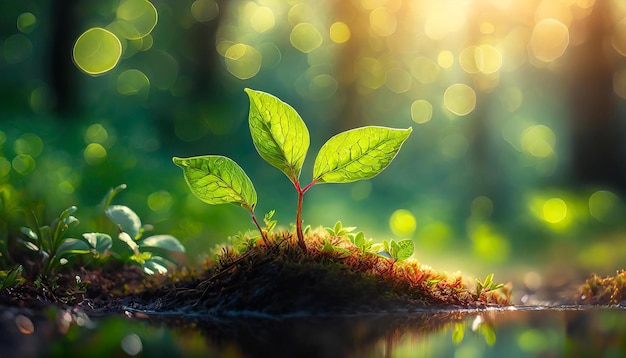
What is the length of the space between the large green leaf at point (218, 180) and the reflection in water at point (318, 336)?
555 mm

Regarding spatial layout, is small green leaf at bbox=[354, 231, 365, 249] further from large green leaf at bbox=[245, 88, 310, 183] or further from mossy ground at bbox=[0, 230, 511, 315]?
large green leaf at bbox=[245, 88, 310, 183]

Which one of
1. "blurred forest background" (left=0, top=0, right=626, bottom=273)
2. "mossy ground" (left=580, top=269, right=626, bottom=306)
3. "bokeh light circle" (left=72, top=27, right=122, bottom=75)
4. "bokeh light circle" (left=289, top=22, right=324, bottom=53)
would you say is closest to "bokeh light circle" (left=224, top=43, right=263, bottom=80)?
"blurred forest background" (left=0, top=0, right=626, bottom=273)

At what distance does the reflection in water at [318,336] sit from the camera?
5.65ft

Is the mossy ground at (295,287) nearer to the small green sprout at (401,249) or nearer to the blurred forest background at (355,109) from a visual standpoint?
the small green sprout at (401,249)

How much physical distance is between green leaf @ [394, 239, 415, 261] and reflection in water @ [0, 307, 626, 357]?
29 cm

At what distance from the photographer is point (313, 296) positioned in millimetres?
2461

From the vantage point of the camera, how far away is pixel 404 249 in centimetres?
271

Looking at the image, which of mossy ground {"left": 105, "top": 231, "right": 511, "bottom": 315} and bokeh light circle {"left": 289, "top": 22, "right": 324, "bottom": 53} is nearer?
mossy ground {"left": 105, "top": 231, "right": 511, "bottom": 315}

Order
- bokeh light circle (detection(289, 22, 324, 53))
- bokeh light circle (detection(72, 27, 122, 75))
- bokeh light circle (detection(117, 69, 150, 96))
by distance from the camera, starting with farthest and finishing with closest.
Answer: bokeh light circle (detection(289, 22, 324, 53)) < bokeh light circle (detection(117, 69, 150, 96)) < bokeh light circle (detection(72, 27, 122, 75))

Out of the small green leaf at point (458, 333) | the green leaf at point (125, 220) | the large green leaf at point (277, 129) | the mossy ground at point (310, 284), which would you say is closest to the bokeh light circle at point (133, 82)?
the green leaf at point (125, 220)

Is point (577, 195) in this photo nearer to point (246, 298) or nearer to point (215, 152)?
point (215, 152)

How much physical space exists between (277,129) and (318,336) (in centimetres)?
100

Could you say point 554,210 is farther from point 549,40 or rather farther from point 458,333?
point 458,333

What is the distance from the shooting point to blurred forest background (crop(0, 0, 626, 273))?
798cm
